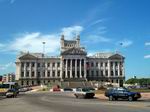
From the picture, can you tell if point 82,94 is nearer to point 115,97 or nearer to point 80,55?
point 115,97

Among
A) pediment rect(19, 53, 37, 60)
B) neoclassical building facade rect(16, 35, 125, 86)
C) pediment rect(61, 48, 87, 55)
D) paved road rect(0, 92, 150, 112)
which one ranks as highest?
pediment rect(61, 48, 87, 55)

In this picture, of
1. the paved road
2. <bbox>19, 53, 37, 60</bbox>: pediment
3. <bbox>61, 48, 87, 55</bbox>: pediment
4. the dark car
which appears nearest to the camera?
the paved road

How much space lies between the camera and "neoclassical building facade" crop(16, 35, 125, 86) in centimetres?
16350

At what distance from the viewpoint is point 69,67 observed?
163m

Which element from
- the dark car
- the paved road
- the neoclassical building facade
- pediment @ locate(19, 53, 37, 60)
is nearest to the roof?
the neoclassical building facade

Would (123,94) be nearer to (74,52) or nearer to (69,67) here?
(69,67)

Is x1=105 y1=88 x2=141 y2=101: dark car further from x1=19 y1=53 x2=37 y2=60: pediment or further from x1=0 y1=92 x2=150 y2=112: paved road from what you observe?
x1=19 y1=53 x2=37 y2=60: pediment

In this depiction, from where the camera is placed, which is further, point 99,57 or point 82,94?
point 99,57

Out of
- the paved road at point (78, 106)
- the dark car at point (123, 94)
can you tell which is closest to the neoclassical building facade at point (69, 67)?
the dark car at point (123, 94)

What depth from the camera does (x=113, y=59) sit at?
17112 cm

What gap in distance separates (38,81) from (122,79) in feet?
147

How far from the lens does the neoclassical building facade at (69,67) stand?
16350 centimetres

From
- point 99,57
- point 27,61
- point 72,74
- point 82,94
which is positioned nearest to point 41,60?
point 27,61

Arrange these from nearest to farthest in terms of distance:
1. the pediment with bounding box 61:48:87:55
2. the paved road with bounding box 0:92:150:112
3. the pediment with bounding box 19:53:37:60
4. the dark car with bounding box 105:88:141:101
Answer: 1. the paved road with bounding box 0:92:150:112
2. the dark car with bounding box 105:88:141:101
3. the pediment with bounding box 61:48:87:55
4. the pediment with bounding box 19:53:37:60
